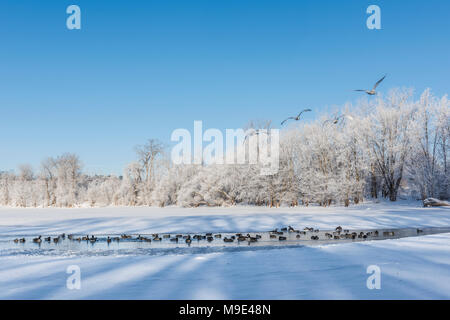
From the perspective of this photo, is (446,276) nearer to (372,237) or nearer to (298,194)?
(372,237)

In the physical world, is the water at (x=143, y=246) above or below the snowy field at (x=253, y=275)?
below

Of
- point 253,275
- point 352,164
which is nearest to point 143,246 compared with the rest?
point 253,275

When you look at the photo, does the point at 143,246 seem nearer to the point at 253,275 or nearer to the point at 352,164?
the point at 253,275

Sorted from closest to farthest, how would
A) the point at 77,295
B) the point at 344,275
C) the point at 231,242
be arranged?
1. the point at 77,295
2. the point at 344,275
3. the point at 231,242

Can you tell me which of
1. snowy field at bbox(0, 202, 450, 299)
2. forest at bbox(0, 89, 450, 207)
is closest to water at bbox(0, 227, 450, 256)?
snowy field at bbox(0, 202, 450, 299)

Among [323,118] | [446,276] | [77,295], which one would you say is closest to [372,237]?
[446,276]

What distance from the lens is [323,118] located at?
39.2m

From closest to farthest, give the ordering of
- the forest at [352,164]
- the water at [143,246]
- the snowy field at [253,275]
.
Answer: the snowy field at [253,275]
the water at [143,246]
the forest at [352,164]

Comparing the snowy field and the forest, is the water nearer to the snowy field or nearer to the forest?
the snowy field

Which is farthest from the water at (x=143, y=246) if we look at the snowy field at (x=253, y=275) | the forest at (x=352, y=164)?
the forest at (x=352, y=164)

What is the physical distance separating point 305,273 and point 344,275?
760 mm

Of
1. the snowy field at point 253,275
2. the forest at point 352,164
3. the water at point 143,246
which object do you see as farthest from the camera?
the forest at point 352,164

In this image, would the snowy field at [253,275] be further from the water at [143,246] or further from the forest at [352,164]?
the forest at [352,164]

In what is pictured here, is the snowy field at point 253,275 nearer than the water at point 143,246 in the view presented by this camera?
Yes
